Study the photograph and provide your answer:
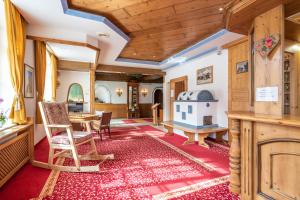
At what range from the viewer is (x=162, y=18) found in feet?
9.71

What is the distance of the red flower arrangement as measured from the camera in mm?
1664

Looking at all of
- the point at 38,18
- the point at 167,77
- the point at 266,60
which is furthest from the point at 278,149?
the point at 167,77

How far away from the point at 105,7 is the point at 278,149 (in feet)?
9.12

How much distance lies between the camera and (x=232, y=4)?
184cm

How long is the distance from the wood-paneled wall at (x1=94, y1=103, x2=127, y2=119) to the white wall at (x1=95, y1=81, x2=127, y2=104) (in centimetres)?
30

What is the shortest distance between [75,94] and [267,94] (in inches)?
257

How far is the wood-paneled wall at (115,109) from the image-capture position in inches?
401

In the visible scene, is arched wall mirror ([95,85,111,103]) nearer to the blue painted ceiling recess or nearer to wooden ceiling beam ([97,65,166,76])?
wooden ceiling beam ([97,65,166,76])

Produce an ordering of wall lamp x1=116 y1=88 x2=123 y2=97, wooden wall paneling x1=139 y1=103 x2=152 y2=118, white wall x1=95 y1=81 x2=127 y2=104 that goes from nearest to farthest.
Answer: white wall x1=95 y1=81 x2=127 y2=104, wall lamp x1=116 y1=88 x2=123 y2=97, wooden wall paneling x1=139 y1=103 x2=152 y2=118

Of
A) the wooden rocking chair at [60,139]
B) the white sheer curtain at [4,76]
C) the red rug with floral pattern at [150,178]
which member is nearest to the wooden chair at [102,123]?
the red rug with floral pattern at [150,178]

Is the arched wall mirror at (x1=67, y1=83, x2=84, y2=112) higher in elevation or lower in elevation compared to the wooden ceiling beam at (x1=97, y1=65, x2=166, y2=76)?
lower

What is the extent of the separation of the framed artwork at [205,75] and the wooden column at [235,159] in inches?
125

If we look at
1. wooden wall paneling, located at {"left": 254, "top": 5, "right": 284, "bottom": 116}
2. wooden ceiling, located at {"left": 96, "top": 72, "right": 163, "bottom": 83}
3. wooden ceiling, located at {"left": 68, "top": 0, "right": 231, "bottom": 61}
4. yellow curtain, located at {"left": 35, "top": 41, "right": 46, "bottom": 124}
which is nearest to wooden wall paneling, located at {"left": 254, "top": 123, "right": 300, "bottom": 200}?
wooden wall paneling, located at {"left": 254, "top": 5, "right": 284, "bottom": 116}

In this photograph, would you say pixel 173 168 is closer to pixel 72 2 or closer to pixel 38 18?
pixel 72 2
